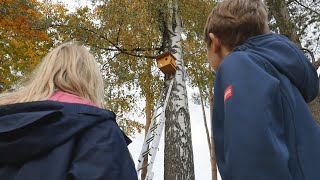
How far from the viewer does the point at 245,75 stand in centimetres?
136

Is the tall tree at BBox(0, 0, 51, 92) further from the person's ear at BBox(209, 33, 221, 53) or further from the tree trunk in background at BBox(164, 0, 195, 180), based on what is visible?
the person's ear at BBox(209, 33, 221, 53)

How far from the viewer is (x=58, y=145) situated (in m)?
1.58

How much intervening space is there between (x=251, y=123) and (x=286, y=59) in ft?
1.29

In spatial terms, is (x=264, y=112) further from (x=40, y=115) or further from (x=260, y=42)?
(x=40, y=115)

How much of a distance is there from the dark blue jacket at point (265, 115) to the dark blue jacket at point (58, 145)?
471 millimetres

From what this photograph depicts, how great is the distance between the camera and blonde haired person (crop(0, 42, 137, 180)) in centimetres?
154

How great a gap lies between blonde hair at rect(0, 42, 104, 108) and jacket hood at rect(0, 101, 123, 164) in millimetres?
127

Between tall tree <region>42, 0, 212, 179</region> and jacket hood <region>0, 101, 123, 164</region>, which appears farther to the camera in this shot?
tall tree <region>42, 0, 212, 179</region>

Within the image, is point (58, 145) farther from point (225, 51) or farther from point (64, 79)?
point (225, 51)

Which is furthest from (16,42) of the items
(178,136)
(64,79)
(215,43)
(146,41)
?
(215,43)

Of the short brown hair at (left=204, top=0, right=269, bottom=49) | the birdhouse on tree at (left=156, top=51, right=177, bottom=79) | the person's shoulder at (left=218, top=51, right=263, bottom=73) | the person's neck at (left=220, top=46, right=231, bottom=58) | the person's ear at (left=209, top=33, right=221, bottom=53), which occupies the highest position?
the birdhouse on tree at (left=156, top=51, right=177, bottom=79)

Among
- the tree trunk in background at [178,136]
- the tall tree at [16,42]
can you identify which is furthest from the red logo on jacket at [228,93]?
the tall tree at [16,42]

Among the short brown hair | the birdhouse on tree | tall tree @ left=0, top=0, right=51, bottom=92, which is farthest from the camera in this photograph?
tall tree @ left=0, top=0, right=51, bottom=92

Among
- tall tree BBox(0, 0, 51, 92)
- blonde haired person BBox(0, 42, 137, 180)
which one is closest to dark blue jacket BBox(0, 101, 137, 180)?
blonde haired person BBox(0, 42, 137, 180)
